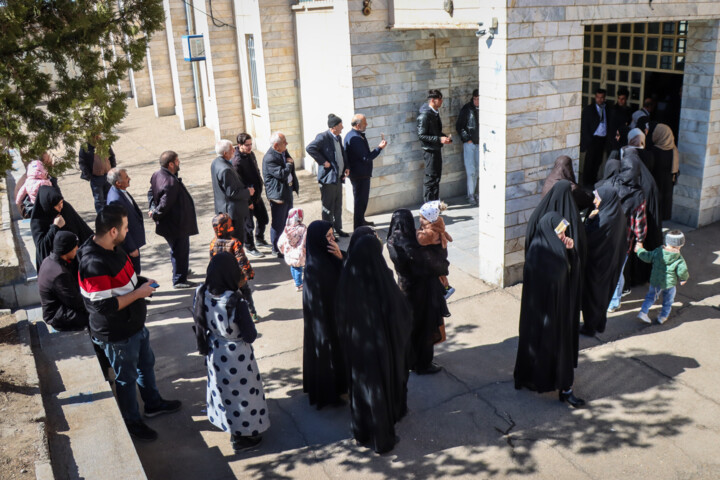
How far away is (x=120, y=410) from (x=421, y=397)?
2684 mm

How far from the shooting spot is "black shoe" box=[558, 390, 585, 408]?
6.12 meters

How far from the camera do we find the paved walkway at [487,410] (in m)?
5.44

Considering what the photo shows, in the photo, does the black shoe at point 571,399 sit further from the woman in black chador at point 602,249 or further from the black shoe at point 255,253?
the black shoe at point 255,253

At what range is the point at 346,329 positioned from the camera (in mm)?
5395

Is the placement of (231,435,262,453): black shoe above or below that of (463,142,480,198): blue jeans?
below

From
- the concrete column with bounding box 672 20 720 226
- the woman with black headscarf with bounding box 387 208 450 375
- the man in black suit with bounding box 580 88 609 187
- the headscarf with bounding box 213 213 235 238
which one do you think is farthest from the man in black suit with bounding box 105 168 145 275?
the concrete column with bounding box 672 20 720 226

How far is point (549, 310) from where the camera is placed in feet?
19.4

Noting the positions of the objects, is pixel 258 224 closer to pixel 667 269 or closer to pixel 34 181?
pixel 34 181

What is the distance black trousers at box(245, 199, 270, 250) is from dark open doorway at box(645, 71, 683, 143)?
22.1 feet

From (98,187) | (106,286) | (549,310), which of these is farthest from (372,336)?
(98,187)

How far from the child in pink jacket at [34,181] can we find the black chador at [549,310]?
5.63 meters

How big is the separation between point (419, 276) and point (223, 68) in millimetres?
12491

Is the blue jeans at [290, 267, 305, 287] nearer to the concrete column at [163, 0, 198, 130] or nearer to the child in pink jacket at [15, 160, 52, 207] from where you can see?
the child in pink jacket at [15, 160, 52, 207]

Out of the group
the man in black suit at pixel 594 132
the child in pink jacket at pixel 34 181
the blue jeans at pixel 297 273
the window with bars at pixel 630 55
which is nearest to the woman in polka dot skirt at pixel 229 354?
the blue jeans at pixel 297 273
